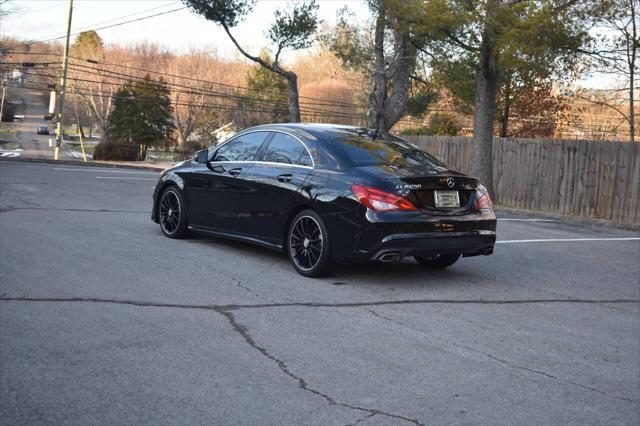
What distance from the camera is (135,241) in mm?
9945

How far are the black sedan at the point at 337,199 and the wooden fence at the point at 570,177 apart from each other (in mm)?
10672

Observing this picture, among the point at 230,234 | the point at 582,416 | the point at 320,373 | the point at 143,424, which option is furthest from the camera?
the point at 230,234

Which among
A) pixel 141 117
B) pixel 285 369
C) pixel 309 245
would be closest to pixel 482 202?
pixel 309 245

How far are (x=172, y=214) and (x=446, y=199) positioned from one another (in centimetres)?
402

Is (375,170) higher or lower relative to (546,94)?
lower

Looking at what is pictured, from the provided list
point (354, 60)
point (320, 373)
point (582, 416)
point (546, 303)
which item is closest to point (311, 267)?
point (546, 303)

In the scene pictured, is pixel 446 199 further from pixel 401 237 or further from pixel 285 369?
pixel 285 369

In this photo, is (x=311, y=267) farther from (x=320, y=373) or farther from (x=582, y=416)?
(x=582, y=416)

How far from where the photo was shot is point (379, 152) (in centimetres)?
852

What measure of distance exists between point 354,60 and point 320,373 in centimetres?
2823

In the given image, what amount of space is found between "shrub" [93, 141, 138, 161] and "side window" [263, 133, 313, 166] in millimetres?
46670

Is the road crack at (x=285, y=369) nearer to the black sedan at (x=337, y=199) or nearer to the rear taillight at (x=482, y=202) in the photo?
the black sedan at (x=337, y=199)

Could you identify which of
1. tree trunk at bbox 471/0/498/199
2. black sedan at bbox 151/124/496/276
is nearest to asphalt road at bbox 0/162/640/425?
black sedan at bbox 151/124/496/276

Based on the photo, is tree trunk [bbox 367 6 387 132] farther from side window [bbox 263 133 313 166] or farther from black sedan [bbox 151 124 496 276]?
side window [bbox 263 133 313 166]
